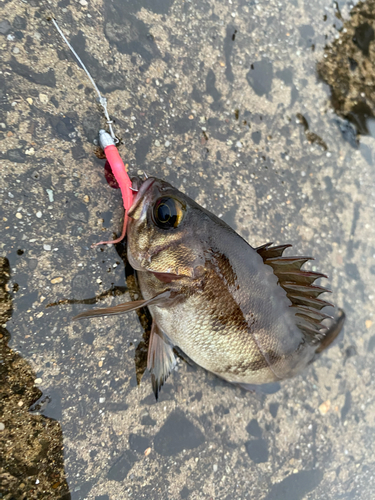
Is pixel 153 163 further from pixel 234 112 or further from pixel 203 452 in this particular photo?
pixel 203 452

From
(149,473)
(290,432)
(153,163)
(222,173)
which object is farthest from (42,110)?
(290,432)

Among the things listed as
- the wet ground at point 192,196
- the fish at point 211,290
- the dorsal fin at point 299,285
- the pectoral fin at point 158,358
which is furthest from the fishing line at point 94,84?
the pectoral fin at point 158,358

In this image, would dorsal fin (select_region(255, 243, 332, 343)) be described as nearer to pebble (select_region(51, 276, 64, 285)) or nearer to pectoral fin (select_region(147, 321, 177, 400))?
pectoral fin (select_region(147, 321, 177, 400))

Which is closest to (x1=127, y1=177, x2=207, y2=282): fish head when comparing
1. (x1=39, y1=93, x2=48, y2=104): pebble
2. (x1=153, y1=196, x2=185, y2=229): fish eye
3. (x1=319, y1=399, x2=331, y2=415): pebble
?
(x1=153, y1=196, x2=185, y2=229): fish eye

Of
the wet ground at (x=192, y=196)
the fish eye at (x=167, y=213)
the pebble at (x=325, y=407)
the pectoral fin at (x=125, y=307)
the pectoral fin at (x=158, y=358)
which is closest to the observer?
the pectoral fin at (x=125, y=307)

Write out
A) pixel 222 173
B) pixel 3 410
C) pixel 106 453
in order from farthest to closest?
pixel 222 173
pixel 106 453
pixel 3 410

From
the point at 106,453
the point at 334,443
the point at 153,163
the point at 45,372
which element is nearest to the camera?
the point at 45,372

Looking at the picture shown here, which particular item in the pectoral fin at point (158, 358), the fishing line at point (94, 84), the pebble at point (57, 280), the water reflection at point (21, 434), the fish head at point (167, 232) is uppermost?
the fishing line at point (94, 84)

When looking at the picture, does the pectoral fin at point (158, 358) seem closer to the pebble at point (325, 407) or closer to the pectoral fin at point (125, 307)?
the pectoral fin at point (125, 307)
